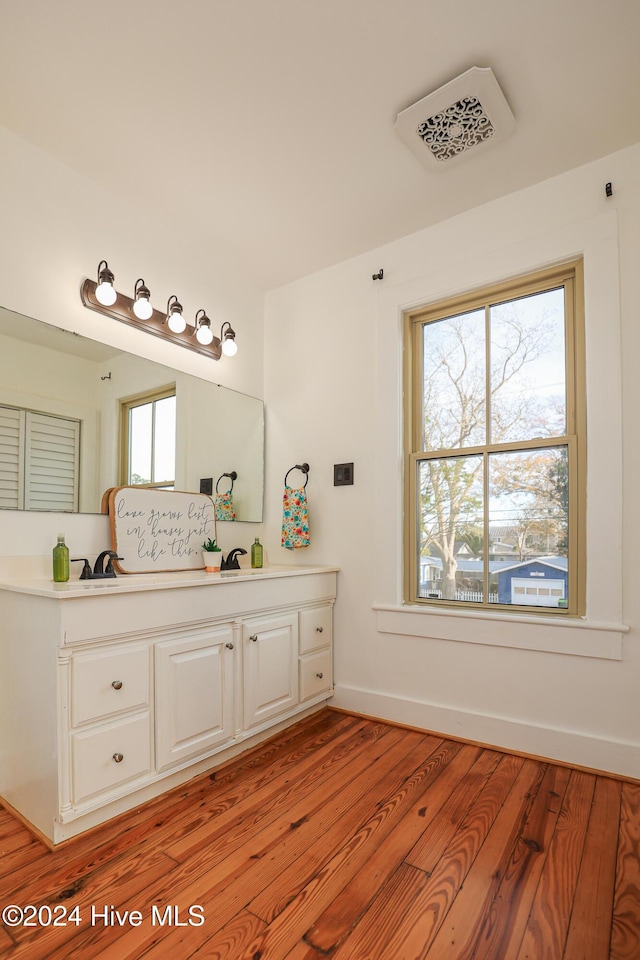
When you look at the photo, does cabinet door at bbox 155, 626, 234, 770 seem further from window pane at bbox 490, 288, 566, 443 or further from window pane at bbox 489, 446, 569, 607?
window pane at bbox 490, 288, 566, 443

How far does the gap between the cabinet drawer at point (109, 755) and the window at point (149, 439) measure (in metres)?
1.07

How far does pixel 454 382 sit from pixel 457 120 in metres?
1.13

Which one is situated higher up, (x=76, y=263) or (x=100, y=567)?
(x=76, y=263)

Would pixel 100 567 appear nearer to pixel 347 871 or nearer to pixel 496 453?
pixel 347 871

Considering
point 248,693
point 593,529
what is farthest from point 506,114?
point 248,693

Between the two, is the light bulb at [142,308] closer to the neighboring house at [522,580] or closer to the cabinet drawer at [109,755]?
the cabinet drawer at [109,755]

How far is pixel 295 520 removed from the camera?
9.66 ft

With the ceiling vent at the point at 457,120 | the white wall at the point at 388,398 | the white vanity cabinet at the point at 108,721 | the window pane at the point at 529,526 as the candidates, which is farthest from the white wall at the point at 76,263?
the window pane at the point at 529,526

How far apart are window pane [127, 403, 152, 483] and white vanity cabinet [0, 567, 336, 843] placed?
502 mm

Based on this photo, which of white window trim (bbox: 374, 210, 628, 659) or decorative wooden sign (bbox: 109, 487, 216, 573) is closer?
white window trim (bbox: 374, 210, 628, 659)

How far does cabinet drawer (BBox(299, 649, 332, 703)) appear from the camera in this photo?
8.61 feet

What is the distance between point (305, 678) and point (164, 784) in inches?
34.5

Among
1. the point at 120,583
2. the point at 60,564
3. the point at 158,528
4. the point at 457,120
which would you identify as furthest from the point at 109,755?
the point at 457,120

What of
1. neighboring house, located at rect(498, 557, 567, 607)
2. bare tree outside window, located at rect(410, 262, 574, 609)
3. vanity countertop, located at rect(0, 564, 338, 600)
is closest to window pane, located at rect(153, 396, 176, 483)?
vanity countertop, located at rect(0, 564, 338, 600)
